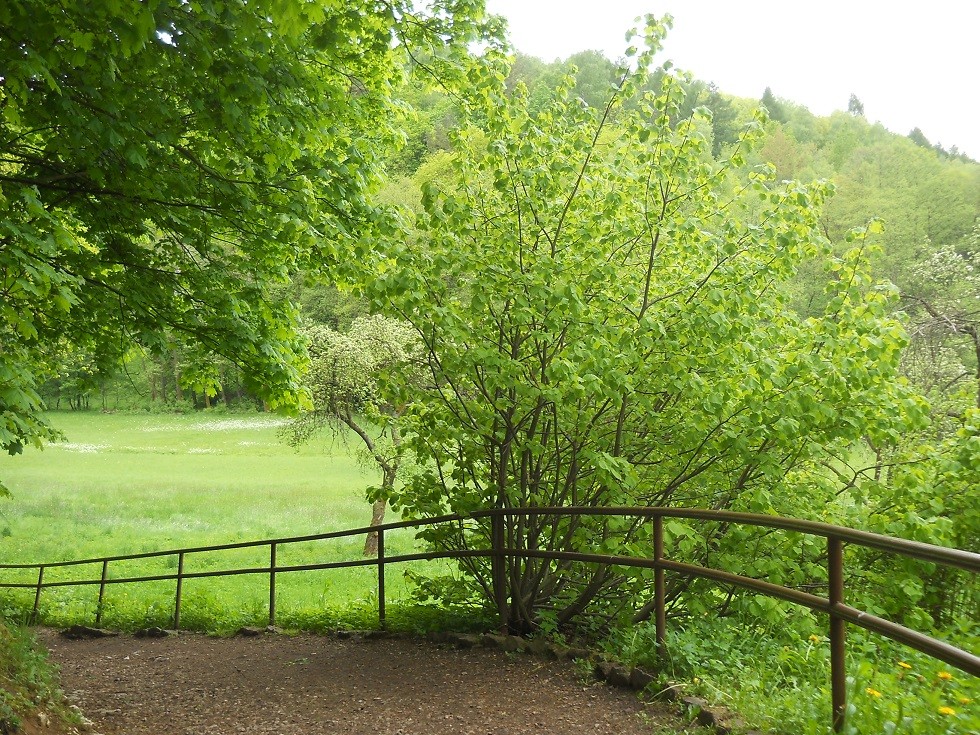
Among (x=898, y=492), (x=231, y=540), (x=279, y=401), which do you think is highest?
(x=279, y=401)

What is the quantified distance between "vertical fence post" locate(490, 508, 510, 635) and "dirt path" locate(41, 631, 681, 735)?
23.0 inches

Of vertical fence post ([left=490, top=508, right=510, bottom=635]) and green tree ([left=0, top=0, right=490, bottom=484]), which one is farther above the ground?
green tree ([left=0, top=0, right=490, bottom=484])

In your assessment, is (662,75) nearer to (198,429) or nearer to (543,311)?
(543,311)

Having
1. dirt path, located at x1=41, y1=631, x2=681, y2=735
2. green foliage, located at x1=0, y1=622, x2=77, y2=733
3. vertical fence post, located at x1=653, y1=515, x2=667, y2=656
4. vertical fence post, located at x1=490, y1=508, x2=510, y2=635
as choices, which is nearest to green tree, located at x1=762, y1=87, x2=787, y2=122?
vertical fence post, located at x1=490, y1=508, x2=510, y2=635

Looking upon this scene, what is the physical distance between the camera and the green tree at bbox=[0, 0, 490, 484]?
496 cm

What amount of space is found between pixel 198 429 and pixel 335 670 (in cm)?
4711

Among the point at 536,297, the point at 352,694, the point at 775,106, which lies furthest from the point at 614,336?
the point at 775,106

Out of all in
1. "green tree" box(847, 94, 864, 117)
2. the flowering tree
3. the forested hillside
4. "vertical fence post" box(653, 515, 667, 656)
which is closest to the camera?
Answer: "vertical fence post" box(653, 515, 667, 656)

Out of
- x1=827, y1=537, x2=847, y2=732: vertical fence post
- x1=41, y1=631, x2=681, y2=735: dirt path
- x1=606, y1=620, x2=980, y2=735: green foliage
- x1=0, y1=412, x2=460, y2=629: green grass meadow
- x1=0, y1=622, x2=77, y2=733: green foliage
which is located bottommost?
x1=0, y1=412, x2=460, y2=629: green grass meadow

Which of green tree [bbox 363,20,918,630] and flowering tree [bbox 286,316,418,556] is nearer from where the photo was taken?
green tree [bbox 363,20,918,630]

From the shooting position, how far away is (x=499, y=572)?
709 cm

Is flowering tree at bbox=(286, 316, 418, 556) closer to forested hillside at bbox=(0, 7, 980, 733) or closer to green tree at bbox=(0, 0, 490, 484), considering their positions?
green tree at bbox=(0, 0, 490, 484)

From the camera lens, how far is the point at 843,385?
19.6ft

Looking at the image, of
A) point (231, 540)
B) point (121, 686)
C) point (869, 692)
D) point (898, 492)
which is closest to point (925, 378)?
point (898, 492)
